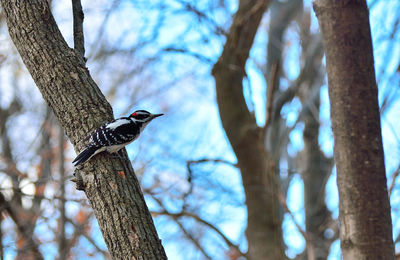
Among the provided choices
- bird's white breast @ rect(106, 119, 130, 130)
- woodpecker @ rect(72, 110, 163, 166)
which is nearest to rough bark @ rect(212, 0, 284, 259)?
woodpecker @ rect(72, 110, 163, 166)

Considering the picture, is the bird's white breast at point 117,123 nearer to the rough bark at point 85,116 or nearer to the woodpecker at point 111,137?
the woodpecker at point 111,137

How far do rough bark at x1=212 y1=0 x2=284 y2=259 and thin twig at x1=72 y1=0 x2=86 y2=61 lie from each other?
2803 mm

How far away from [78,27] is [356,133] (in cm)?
269

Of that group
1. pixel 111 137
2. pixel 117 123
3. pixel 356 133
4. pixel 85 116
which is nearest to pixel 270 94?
pixel 117 123

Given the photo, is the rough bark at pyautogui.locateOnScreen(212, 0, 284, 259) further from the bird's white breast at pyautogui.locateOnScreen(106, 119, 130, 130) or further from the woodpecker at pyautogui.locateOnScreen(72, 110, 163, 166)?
the bird's white breast at pyautogui.locateOnScreen(106, 119, 130, 130)

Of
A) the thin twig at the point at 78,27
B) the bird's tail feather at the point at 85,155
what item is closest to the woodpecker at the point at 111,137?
the bird's tail feather at the point at 85,155

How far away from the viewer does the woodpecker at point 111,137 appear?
145 inches

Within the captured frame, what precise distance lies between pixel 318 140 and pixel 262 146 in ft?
9.74

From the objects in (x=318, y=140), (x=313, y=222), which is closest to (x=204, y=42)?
(x=318, y=140)

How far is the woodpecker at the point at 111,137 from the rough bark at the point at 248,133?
6.79 ft

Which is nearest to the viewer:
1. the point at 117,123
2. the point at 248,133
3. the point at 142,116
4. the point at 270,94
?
the point at 117,123

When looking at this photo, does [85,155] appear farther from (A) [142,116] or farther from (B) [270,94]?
(B) [270,94]

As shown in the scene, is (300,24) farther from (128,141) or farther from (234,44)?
(128,141)

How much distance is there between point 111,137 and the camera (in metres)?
4.17
